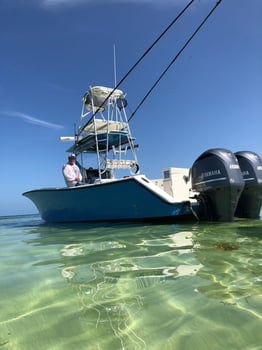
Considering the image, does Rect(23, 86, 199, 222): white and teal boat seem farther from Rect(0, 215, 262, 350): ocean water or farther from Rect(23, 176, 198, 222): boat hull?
Rect(0, 215, 262, 350): ocean water

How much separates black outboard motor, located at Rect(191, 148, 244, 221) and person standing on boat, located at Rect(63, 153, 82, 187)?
3.14 meters

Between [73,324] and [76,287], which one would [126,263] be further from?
[73,324]

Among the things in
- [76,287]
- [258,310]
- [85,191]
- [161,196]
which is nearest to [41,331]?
[76,287]

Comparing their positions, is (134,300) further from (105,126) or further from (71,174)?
(105,126)

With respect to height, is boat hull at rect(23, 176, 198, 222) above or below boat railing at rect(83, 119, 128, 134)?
below

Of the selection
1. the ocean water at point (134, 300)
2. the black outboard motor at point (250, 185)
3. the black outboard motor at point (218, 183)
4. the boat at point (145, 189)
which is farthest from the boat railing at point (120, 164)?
the ocean water at point (134, 300)

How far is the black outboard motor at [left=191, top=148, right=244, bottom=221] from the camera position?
603 centimetres

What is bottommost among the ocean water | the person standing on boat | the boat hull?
the ocean water

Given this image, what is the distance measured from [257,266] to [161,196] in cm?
Result: 377

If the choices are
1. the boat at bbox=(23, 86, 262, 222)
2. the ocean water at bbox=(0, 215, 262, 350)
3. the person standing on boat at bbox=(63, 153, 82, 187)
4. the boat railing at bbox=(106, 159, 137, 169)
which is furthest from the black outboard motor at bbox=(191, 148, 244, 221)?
the person standing on boat at bbox=(63, 153, 82, 187)

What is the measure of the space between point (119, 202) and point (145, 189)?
0.84 metres

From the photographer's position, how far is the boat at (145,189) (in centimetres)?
621

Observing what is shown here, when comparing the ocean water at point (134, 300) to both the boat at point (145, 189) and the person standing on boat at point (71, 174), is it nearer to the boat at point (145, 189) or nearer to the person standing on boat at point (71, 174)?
the boat at point (145, 189)

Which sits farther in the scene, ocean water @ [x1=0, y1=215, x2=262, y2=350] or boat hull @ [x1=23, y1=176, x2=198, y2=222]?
boat hull @ [x1=23, y1=176, x2=198, y2=222]
